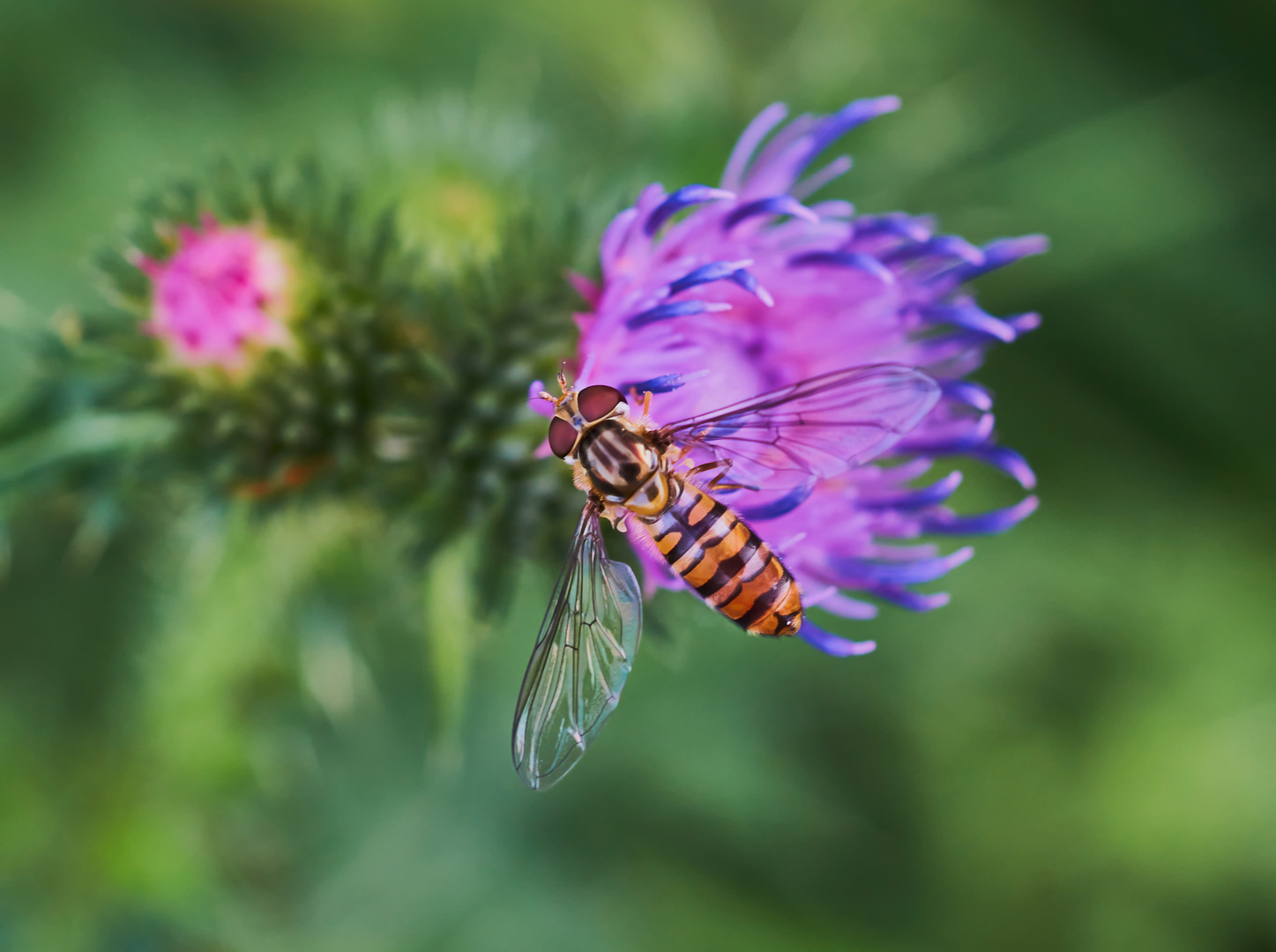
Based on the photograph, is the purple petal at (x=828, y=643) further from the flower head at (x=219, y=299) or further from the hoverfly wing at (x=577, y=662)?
the flower head at (x=219, y=299)

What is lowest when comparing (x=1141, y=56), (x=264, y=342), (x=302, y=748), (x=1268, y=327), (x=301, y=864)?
(x=301, y=864)

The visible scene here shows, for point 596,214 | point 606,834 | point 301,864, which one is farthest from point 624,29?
point 301,864

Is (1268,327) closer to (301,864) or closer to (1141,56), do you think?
(1141,56)

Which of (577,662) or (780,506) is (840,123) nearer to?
(780,506)

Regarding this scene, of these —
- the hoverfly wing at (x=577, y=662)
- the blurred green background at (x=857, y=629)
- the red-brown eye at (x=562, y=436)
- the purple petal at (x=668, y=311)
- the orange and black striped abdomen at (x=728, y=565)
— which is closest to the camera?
the hoverfly wing at (x=577, y=662)

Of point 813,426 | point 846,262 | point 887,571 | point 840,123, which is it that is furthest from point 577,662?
point 840,123

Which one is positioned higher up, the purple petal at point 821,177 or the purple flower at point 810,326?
the purple petal at point 821,177

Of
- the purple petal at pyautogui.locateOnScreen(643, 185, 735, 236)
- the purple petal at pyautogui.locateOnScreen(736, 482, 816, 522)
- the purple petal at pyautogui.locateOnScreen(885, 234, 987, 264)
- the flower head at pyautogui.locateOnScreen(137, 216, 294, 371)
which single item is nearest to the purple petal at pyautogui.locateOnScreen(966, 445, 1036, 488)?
the purple petal at pyautogui.locateOnScreen(885, 234, 987, 264)

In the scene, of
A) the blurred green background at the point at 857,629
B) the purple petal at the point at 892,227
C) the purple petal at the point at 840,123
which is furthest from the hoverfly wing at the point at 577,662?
the blurred green background at the point at 857,629
